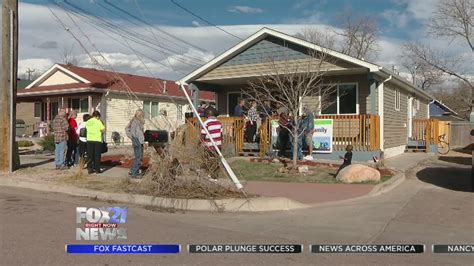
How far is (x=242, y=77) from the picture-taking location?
20312 mm

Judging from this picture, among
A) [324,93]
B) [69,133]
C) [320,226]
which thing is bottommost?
[320,226]

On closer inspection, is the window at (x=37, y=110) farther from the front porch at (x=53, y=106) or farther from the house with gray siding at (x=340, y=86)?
the house with gray siding at (x=340, y=86)

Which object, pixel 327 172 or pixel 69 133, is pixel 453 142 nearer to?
pixel 327 172

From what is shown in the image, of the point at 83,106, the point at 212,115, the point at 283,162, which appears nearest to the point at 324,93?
the point at 283,162

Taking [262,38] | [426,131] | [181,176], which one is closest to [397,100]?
[426,131]

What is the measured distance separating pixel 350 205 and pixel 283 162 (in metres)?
5.74

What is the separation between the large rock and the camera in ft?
40.8

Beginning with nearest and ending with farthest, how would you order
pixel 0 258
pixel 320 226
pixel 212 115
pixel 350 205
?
pixel 0 258 → pixel 320 226 → pixel 350 205 → pixel 212 115

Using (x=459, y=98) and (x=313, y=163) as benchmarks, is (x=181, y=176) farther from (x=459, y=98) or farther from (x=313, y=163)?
(x=459, y=98)

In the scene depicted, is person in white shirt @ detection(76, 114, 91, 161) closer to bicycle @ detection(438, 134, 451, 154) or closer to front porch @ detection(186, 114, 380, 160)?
front porch @ detection(186, 114, 380, 160)

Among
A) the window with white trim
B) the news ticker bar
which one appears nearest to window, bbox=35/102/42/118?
the window with white trim

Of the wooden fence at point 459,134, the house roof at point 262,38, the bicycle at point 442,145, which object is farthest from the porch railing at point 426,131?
the wooden fence at point 459,134

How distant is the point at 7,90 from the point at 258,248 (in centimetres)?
1008

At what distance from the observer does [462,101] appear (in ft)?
206
